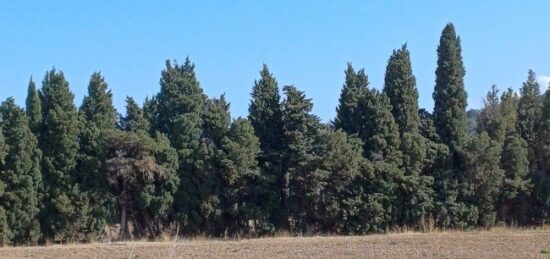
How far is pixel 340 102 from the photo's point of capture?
42.7m

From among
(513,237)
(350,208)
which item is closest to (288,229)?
(350,208)

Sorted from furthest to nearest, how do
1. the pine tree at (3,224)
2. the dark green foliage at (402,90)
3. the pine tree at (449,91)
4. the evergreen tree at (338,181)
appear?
the pine tree at (449,91)
the dark green foliage at (402,90)
the evergreen tree at (338,181)
the pine tree at (3,224)

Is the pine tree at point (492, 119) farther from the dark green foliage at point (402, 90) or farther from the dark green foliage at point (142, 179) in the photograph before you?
the dark green foliage at point (142, 179)

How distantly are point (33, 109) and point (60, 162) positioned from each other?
2.79 metres

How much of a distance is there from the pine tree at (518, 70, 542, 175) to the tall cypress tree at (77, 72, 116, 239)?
21.4m

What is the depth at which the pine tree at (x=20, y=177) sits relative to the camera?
117 ft

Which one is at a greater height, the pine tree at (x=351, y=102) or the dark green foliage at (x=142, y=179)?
the pine tree at (x=351, y=102)

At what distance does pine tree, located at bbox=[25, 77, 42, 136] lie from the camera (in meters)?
37.6

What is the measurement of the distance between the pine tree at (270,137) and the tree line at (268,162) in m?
0.06

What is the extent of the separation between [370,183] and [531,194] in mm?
8651

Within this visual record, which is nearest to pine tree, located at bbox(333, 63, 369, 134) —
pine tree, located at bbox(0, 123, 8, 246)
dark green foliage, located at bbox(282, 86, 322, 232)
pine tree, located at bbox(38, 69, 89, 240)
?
dark green foliage, located at bbox(282, 86, 322, 232)

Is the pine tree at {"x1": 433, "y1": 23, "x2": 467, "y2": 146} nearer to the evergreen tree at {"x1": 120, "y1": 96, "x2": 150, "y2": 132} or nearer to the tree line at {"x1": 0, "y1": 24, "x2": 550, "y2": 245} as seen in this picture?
the tree line at {"x1": 0, "y1": 24, "x2": 550, "y2": 245}

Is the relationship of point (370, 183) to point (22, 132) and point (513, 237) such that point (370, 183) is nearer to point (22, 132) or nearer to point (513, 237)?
point (513, 237)

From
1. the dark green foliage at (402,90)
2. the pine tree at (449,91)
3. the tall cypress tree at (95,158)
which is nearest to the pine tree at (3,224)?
the tall cypress tree at (95,158)
